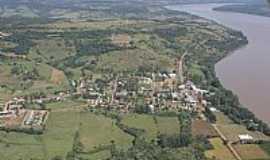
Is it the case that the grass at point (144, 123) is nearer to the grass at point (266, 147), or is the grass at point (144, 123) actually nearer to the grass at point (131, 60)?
the grass at point (266, 147)

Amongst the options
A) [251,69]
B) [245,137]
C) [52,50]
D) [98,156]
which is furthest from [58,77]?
[245,137]

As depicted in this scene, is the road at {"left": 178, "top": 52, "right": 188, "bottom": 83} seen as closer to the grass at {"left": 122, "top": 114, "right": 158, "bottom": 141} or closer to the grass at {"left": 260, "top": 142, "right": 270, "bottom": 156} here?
the grass at {"left": 122, "top": 114, "right": 158, "bottom": 141}

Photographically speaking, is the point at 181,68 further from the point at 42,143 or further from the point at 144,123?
the point at 42,143

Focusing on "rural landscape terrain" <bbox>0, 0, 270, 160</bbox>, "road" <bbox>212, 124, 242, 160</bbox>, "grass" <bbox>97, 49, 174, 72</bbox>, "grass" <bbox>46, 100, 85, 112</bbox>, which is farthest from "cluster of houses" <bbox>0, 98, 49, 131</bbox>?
"grass" <bbox>97, 49, 174, 72</bbox>

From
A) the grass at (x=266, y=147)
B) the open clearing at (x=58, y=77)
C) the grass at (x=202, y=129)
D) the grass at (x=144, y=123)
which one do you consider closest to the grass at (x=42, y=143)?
the grass at (x=144, y=123)

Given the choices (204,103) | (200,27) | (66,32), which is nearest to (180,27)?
(200,27)

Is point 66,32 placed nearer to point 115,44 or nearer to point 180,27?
point 115,44

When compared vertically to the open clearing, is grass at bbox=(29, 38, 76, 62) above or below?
above
